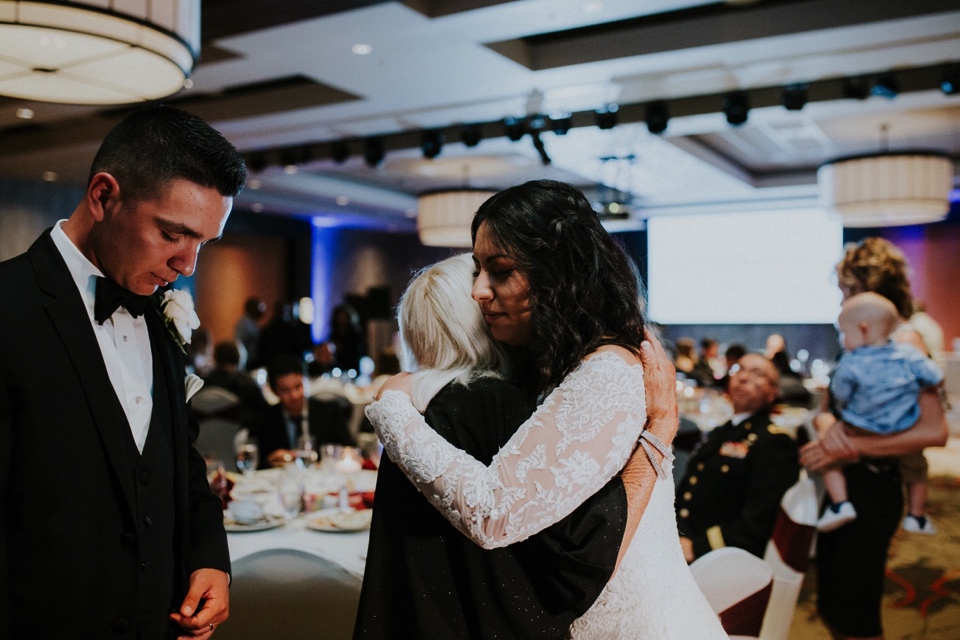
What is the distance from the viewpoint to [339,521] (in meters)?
2.98

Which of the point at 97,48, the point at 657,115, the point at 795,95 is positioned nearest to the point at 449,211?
the point at 657,115

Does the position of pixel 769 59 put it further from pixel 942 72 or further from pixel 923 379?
pixel 923 379

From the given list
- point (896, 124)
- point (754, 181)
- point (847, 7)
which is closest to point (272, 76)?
point (847, 7)

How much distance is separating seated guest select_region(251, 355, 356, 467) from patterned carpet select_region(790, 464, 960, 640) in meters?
3.00

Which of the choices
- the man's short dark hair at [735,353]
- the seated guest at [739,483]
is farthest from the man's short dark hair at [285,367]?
the man's short dark hair at [735,353]

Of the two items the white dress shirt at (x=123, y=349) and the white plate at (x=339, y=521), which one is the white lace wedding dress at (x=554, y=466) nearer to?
the white dress shirt at (x=123, y=349)

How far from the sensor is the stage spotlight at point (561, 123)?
7.30 m

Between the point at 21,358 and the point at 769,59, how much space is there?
19.7 ft

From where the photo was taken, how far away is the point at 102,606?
135cm

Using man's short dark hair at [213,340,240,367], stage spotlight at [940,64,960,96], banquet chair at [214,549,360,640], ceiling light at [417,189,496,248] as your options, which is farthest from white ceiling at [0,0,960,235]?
banquet chair at [214,549,360,640]

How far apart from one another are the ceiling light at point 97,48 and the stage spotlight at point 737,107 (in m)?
4.67

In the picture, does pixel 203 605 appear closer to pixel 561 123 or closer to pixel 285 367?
pixel 285 367

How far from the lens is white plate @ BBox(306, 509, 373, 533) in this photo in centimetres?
288

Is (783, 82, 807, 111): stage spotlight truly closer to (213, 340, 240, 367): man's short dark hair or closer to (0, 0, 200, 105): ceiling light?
(0, 0, 200, 105): ceiling light
